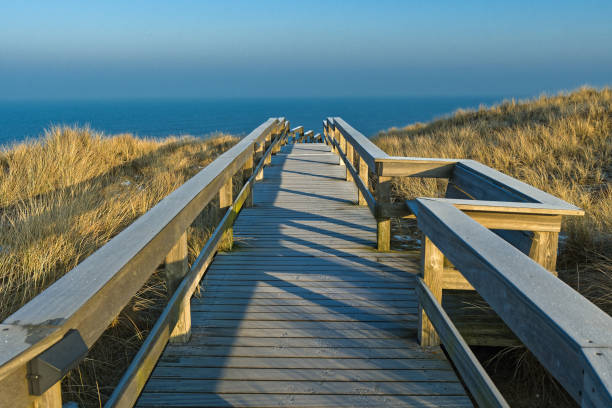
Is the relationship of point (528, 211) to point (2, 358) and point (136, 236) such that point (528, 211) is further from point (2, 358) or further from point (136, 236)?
point (2, 358)

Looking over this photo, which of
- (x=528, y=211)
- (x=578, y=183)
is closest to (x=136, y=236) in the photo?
(x=528, y=211)

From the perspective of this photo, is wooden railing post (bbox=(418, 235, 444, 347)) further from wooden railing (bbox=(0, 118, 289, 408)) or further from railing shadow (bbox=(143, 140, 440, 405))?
wooden railing (bbox=(0, 118, 289, 408))

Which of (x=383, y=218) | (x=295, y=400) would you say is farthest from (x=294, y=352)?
(x=383, y=218)

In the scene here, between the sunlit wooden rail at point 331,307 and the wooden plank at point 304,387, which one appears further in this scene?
the wooden plank at point 304,387

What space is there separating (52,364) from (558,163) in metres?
9.25

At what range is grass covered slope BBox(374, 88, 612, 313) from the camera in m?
4.34

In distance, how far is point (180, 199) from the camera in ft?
9.23

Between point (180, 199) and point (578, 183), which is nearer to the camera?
point (180, 199)

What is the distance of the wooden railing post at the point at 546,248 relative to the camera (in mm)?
A: 2725

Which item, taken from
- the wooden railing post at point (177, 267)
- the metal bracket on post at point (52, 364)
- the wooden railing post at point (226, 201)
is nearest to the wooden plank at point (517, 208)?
the wooden railing post at point (177, 267)

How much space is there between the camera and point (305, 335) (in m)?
3.08

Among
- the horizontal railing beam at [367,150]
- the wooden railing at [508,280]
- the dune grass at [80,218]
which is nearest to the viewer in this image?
the wooden railing at [508,280]

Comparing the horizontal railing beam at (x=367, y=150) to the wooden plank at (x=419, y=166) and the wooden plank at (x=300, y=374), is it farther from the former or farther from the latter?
the wooden plank at (x=300, y=374)

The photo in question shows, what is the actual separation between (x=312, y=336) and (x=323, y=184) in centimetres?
532
